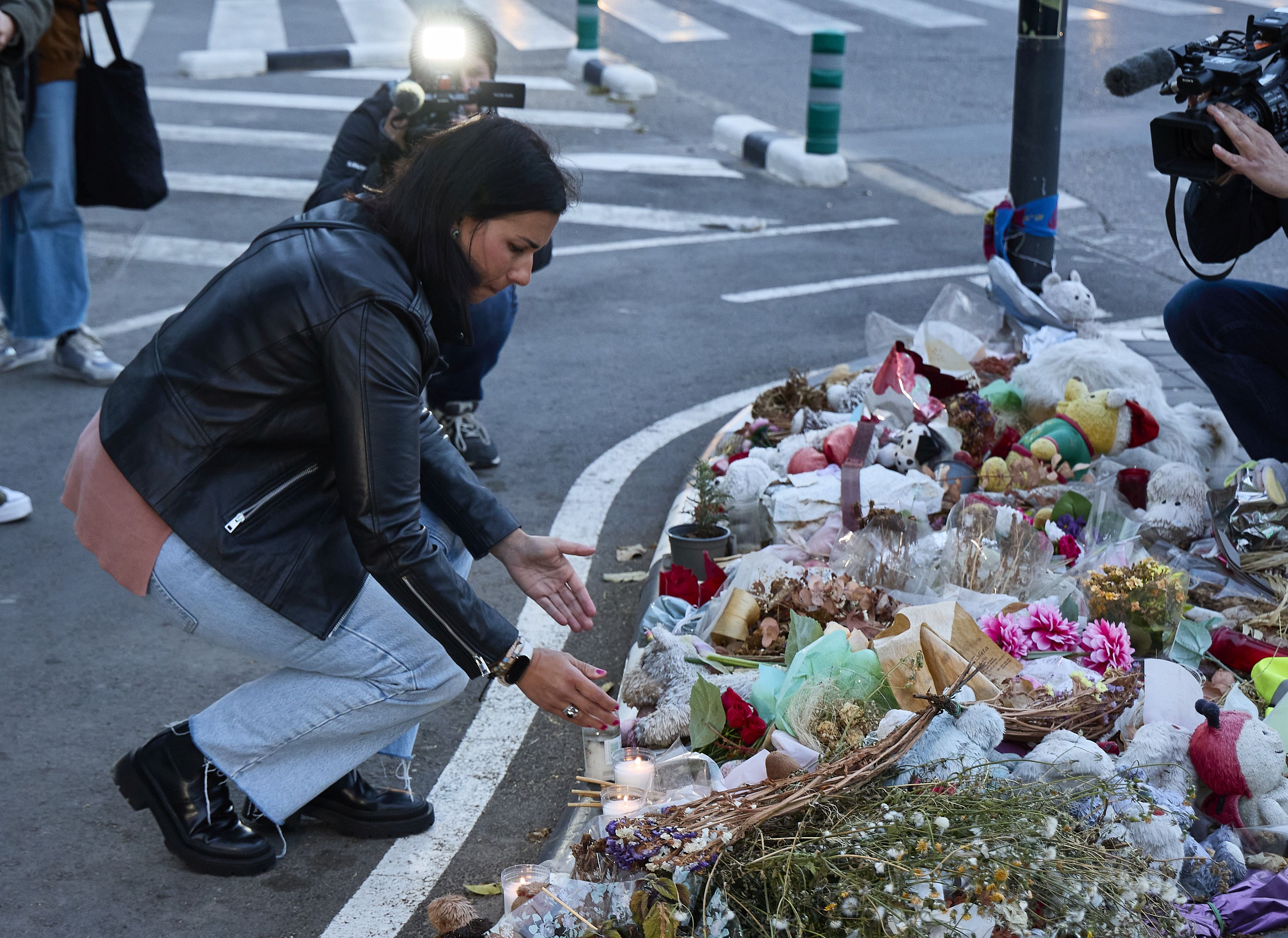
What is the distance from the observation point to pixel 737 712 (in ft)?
8.57

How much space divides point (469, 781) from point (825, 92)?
705 cm

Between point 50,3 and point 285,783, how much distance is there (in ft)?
11.2

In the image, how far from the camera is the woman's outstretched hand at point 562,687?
90.0 inches

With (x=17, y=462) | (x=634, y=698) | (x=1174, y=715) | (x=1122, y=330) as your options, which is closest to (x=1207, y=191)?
(x=1174, y=715)

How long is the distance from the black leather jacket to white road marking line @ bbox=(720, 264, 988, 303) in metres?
4.18

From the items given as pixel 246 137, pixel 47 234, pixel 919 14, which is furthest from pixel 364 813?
pixel 919 14

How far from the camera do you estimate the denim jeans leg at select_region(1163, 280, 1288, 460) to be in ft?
11.5

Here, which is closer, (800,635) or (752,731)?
(752,731)

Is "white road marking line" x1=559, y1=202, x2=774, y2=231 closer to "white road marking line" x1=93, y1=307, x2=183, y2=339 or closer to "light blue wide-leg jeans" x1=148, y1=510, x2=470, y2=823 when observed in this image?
"white road marking line" x1=93, y1=307, x2=183, y2=339

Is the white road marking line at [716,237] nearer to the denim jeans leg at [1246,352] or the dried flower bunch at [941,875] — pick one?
the denim jeans leg at [1246,352]

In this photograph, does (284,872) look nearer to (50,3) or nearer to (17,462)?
(17,462)

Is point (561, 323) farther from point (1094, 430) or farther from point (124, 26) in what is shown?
point (124, 26)

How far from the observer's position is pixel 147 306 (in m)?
6.09

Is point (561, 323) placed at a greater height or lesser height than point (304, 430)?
lesser
